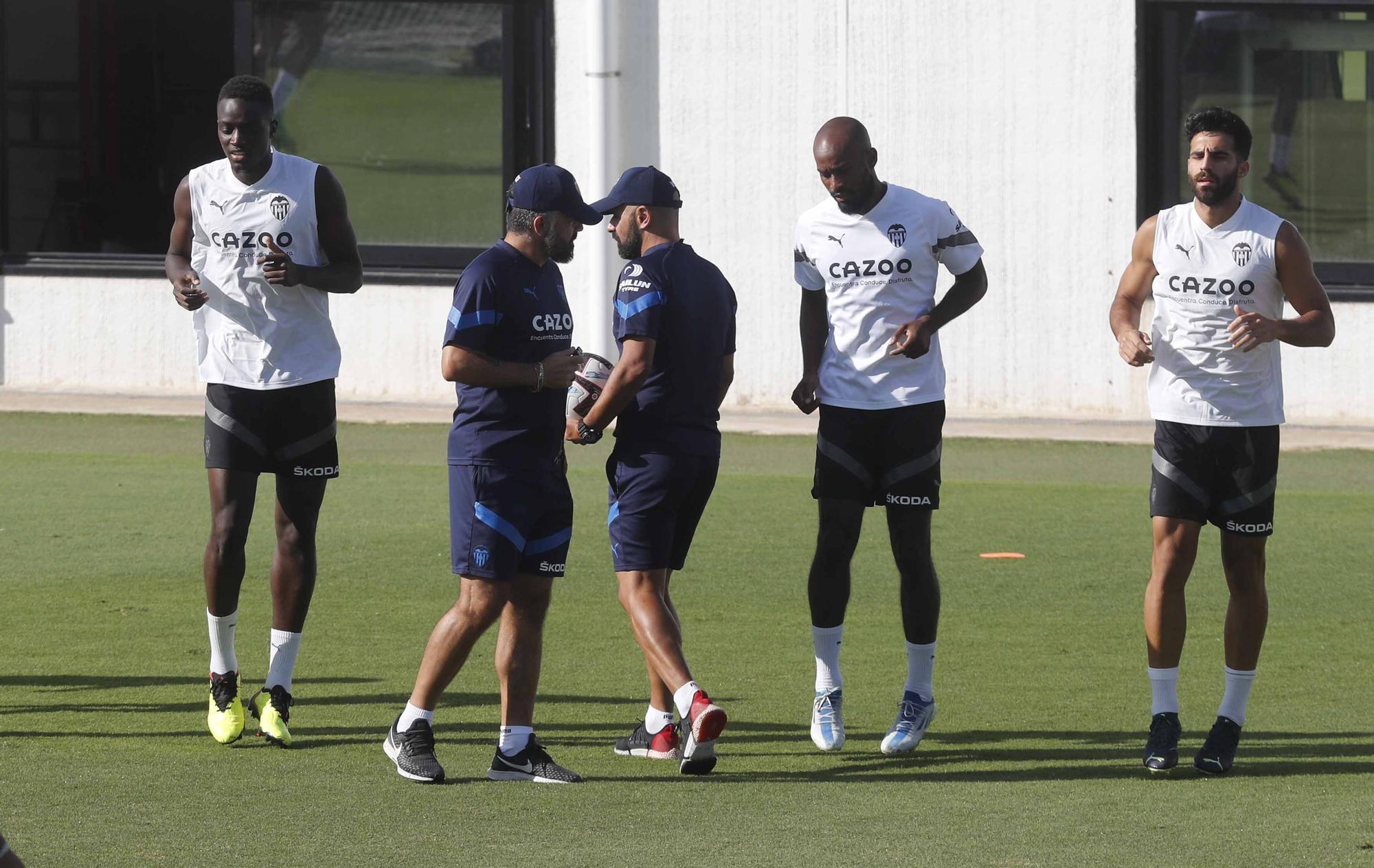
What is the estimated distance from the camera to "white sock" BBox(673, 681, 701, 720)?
6.04 metres

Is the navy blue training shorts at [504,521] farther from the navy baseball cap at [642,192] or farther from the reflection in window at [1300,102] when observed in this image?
the reflection in window at [1300,102]

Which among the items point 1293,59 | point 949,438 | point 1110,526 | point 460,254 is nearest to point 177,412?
point 460,254

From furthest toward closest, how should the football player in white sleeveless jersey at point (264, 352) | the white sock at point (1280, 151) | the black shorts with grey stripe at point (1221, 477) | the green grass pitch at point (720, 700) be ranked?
1. the white sock at point (1280, 151)
2. the football player in white sleeveless jersey at point (264, 352)
3. the black shorts with grey stripe at point (1221, 477)
4. the green grass pitch at point (720, 700)

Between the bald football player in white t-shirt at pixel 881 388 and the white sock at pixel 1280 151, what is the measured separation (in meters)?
10.2

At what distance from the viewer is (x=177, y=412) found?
16.0 metres

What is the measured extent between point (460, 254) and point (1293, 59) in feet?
22.8

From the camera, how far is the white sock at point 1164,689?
6.29 m

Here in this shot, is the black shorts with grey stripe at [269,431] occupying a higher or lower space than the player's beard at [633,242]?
lower

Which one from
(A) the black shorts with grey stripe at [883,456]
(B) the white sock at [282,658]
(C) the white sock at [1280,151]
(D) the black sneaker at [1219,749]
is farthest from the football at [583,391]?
(C) the white sock at [1280,151]

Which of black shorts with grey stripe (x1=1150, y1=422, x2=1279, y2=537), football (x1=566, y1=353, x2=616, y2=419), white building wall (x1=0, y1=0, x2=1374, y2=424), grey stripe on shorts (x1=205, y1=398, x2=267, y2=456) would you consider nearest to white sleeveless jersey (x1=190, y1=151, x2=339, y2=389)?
grey stripe on shorts (x1=205, y1=398, x2=267, y2=456)

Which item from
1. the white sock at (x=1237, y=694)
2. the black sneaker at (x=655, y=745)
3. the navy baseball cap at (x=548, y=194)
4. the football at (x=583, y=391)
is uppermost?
the navy baseball cap at (x=548, y=194)

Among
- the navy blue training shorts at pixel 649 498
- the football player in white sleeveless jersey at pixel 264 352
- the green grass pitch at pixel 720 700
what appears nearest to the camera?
the green grass pitch at pixel 720 700

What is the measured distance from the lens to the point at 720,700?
723cm

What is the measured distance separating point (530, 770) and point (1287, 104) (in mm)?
11959
